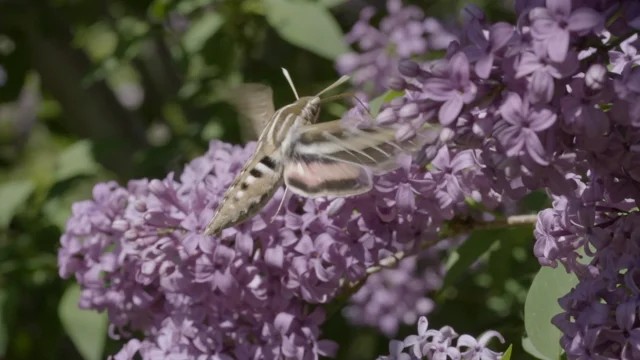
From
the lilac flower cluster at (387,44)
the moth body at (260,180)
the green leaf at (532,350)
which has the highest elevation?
the moth body at (260,180)

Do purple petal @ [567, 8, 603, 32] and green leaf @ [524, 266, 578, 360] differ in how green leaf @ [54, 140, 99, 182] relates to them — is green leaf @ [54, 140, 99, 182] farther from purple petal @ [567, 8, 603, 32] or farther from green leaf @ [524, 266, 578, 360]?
purple petal @ [567, 8, 603, 32]

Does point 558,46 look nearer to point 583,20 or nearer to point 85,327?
point 583,20

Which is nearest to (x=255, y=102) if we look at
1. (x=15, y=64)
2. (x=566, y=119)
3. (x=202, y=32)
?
(x=202, y=32)

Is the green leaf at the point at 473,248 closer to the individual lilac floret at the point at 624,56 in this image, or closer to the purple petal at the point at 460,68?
the individual lilac floret at the point at 624,56

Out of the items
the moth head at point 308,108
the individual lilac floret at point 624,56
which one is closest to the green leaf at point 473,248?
the moth head at point 308,108

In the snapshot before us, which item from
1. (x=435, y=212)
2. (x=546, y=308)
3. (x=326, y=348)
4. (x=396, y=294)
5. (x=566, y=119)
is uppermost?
(x=566, y=119)

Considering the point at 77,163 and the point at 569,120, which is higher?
the point at 569,120

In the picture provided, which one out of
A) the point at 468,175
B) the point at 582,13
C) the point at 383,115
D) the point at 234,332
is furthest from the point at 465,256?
the point at 582,13
